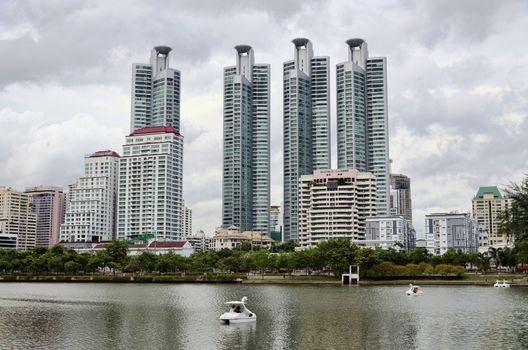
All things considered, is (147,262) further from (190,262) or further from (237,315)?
(237,315)

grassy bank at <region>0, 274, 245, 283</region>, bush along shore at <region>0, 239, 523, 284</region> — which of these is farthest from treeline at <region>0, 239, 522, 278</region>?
grassy bank at <region>0, 274, 245, 283</region>

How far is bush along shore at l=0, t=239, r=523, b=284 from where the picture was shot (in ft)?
462

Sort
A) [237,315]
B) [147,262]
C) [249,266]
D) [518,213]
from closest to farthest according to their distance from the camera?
[237,315], [518,213], [147,262], [249,266]

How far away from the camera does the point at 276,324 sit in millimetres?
59188

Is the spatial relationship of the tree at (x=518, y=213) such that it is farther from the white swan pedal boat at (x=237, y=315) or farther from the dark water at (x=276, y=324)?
the white swan pedal boat at (x=237, y=315)

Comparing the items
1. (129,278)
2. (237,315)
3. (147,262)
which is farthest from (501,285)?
(147,262)

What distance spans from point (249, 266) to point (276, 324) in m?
109

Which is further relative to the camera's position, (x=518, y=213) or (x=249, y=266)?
(x=249, y=266)

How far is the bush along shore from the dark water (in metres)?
52.8

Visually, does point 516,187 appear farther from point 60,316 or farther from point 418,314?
point 60,316

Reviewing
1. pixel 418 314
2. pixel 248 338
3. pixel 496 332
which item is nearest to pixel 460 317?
pixel 418 314

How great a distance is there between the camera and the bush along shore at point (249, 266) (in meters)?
141

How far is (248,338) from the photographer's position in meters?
50.8

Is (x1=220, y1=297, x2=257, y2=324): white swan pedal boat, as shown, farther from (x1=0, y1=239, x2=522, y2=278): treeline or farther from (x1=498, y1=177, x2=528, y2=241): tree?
(x1=0, y1=239, x2=522, y2=278): treeline
